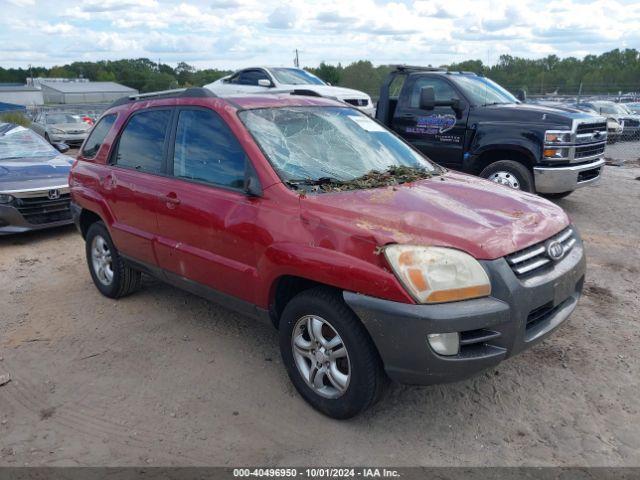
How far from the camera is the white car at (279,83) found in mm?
12086

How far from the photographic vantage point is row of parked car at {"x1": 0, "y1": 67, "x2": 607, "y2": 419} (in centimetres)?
270

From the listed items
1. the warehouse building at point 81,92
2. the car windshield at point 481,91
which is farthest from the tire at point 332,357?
the warehouse building at point 81,92

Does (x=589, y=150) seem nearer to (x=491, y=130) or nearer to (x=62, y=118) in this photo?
(x=491, y=130)

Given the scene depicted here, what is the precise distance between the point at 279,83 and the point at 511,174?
648 centimetres

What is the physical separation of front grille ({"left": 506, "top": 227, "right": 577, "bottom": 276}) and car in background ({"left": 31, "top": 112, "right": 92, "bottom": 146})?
18.3 metres

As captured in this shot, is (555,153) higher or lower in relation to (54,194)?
higher

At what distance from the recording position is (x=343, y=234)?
2.88 m

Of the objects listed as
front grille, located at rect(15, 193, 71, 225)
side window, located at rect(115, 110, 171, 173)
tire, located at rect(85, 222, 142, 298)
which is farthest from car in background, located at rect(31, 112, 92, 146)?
side window, located at rect(115, 110, 171, 173)

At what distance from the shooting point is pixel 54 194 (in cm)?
722

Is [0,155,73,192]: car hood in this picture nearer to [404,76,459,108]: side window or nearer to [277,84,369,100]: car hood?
[404,76,459,108]: side window

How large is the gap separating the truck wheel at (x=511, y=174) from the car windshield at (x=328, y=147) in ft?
11.4

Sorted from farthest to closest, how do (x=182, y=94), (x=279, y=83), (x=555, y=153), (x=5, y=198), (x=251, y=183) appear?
(x=279, y=83) → (x=555, y=153) → (x=5, y=198) → (x=182, y=94) → (x=251, y=183)

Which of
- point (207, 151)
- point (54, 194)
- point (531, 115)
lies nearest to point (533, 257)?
point (207, 151)

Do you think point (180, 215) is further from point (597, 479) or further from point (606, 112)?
point (606, 112)
